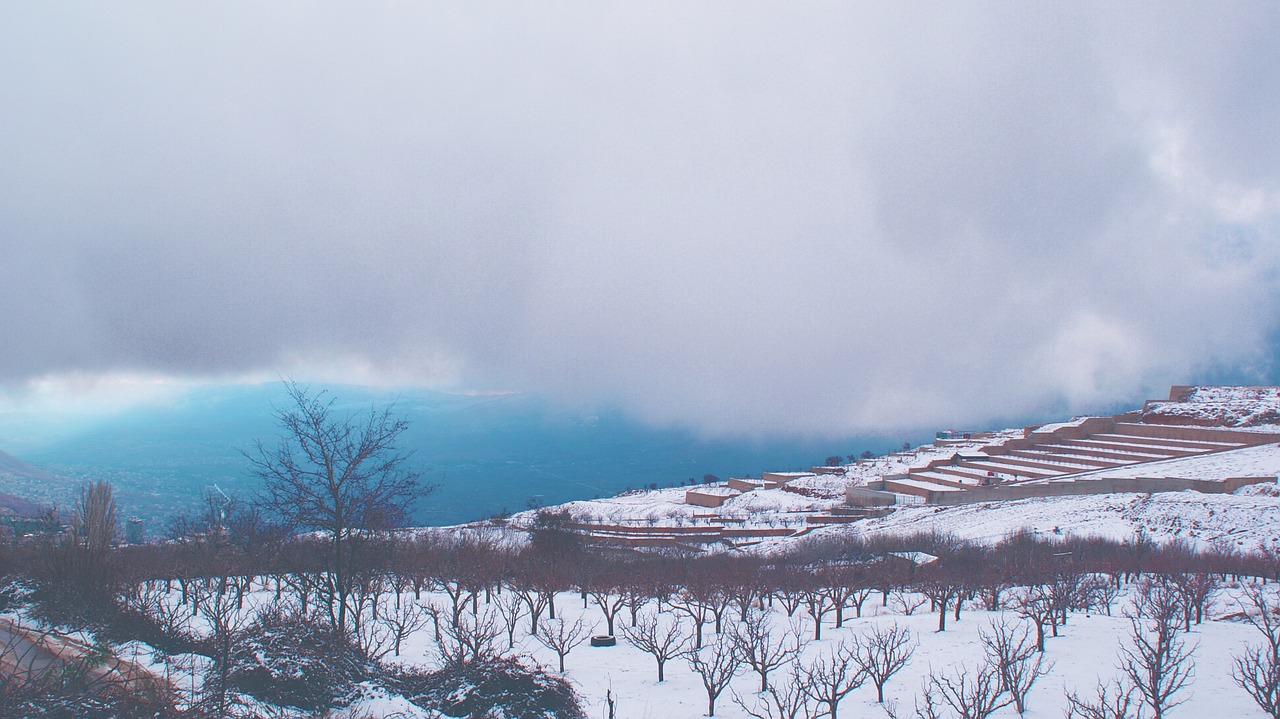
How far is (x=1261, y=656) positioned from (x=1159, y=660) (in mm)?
11345

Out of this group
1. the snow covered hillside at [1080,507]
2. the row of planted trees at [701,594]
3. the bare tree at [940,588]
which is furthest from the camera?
the snow covered hillside at [1080,507]

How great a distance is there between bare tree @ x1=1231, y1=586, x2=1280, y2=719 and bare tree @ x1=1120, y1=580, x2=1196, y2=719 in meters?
0.97

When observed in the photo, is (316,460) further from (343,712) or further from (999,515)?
(999,515)

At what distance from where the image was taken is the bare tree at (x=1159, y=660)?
44.4ft

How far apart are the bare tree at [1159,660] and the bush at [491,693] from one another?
36.6ft

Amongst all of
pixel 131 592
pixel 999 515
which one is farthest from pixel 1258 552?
pixel 131 592

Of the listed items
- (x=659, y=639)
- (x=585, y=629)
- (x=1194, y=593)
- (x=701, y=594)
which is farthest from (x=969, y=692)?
(x=585, y=629)

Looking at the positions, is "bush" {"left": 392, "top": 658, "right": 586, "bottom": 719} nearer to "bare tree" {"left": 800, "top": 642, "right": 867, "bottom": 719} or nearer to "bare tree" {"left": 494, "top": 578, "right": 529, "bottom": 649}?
"bare tree" {"left": 494, "top": 578, "right": 529, "bottom": 649}

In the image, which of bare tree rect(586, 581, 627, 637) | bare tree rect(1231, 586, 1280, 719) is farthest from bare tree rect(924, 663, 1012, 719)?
bare tree rect(586, 581, 627, 637)

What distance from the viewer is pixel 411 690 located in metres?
13.5

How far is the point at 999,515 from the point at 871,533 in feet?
31.9

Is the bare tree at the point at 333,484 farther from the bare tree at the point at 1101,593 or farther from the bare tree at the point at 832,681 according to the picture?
the bare tree at the point at 1101,593

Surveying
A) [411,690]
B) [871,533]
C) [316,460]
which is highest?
[316,460]

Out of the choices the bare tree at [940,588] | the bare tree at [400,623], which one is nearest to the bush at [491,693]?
the bare tree at [400,623]
